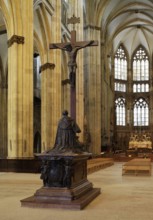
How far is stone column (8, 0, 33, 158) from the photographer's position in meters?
19.1

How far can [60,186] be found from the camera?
878 cm

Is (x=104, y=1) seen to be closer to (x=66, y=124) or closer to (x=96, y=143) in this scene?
(x=96, y=143)

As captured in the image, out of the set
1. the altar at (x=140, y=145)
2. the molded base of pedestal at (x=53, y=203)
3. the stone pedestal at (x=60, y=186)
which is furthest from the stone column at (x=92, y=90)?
the molded base of pedestal at (x=53, y=203)

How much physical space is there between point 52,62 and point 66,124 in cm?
1677

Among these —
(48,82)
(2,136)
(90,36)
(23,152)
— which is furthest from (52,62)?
(90,36)

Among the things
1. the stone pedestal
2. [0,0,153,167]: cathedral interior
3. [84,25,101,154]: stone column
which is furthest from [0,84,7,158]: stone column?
the stone pedestal

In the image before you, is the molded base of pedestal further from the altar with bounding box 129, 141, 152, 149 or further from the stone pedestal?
the altar with bounding box 129, 141, 152, 149

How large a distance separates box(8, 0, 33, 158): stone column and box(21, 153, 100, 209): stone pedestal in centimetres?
1019

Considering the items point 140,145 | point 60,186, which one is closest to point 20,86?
point 60,186

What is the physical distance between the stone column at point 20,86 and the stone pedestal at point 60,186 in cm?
1019

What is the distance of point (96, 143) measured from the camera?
3875 centimetres

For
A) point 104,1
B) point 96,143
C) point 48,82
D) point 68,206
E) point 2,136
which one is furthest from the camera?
point 104,1

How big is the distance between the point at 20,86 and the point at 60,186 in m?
11.3

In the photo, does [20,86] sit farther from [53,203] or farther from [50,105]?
[53,203]
